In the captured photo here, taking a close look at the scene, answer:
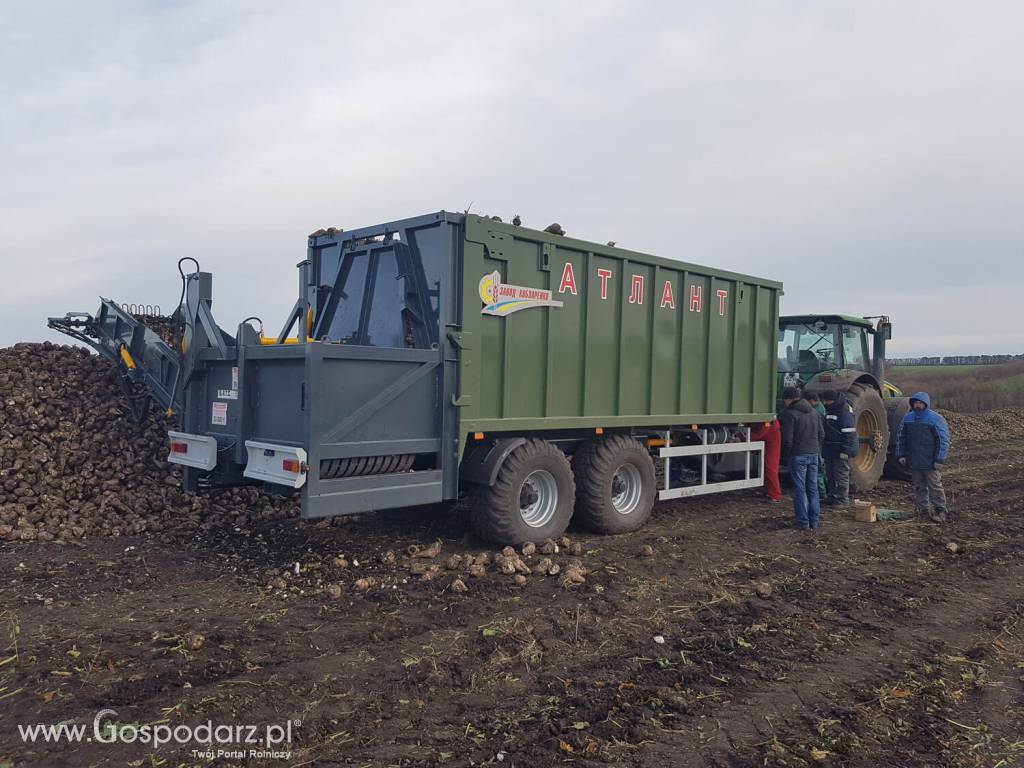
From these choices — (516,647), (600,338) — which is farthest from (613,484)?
(516,647)

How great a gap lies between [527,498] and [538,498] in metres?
0.15

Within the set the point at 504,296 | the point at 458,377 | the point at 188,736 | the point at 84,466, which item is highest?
the point at 504,296

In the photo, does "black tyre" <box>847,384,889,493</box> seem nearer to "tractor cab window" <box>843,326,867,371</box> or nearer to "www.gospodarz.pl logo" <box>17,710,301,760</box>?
"tractor cab window" <box>843,326,867,371</box>

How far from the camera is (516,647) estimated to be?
459cm

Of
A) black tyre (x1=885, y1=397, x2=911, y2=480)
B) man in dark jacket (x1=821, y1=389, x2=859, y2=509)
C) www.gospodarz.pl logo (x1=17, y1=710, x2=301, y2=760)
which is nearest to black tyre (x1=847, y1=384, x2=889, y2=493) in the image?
black tyre (x1=885, y1=397, x2=911, y2=480)

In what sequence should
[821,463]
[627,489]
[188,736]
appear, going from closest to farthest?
[188,736]
[627,489]
[821,463]

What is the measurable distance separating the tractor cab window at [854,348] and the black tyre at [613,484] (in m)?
4.78

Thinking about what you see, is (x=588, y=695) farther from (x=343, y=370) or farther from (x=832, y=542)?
(x=832, y=542)

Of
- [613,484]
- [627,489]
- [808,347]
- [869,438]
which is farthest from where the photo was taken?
[808,347]

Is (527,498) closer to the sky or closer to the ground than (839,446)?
closer to the ground

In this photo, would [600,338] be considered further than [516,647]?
Yes

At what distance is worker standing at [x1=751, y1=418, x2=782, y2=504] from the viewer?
10.2m

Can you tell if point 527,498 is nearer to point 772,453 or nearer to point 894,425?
point 772,453

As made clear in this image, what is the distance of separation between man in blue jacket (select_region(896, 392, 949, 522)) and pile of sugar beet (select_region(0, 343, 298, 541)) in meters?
7.25
